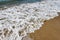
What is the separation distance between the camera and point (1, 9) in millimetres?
1021

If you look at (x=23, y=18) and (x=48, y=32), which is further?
(x=23, y=18)

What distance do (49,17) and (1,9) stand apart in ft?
1.27

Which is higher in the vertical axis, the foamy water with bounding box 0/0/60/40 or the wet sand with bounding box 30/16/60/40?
the foamy water with bounding box 0/0/60/40

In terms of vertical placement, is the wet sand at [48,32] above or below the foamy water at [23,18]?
below

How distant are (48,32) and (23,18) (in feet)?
0.73

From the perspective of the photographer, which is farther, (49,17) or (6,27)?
(49,17)

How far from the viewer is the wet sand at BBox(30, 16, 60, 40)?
0.73m

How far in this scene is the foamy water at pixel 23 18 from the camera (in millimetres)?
739

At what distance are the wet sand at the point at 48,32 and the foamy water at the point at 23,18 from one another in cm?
4

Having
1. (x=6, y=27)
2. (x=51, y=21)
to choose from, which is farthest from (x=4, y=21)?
(x=51, y=21)

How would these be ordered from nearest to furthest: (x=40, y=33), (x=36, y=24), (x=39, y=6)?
(x=40, y=33) → (x=36, y=24) → (x=39, y=6)

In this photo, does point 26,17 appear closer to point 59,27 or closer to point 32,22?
point 32,22

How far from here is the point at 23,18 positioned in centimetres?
90

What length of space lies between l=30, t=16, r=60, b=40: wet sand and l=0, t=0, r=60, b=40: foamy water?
0.14ft
